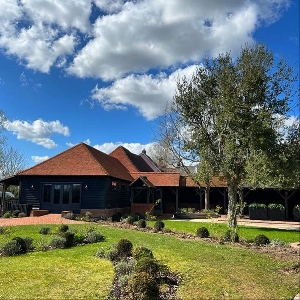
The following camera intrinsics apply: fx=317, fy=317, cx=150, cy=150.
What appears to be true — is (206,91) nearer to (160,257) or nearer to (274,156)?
(274,156)

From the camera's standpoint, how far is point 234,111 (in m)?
16.5

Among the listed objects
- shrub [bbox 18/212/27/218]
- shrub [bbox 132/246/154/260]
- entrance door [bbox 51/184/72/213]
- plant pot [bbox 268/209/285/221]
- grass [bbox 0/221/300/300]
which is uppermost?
entrance door [bbox 51/184/72/213]

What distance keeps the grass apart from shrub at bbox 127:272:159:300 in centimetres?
61

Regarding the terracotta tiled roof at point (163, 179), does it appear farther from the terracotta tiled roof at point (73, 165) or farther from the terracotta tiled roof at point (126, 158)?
the terracotta tiled roof at point (126, 158)

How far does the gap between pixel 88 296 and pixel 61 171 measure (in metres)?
18.5

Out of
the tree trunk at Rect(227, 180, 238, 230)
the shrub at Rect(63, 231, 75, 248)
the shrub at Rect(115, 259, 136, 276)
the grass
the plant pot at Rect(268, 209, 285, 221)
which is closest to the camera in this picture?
the grass

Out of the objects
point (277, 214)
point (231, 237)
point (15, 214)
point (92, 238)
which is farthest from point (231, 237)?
point (15, 214)

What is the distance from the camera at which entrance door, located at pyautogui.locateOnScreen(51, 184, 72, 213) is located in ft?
77.4

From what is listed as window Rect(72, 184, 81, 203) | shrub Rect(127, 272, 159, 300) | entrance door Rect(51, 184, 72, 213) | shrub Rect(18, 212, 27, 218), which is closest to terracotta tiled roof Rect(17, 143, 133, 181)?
window Rect(72, 184, 81, 203)

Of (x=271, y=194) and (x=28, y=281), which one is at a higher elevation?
(x=271, y=194)

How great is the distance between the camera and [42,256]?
31.9ft

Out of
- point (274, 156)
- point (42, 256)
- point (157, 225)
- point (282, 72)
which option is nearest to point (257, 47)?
point (282, 72)

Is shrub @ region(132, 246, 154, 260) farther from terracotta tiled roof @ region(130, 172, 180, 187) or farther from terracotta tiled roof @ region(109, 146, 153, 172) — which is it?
terracotta tiled roof @ region(109, 146, 153, 172)

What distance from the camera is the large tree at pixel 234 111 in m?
16.0
